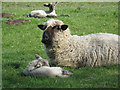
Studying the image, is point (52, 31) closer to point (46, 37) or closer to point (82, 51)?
point (46, 37)

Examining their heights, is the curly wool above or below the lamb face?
below

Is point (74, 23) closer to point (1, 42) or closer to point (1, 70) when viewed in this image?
point (1, 42)

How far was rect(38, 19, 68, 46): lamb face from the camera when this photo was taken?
8.69 metres

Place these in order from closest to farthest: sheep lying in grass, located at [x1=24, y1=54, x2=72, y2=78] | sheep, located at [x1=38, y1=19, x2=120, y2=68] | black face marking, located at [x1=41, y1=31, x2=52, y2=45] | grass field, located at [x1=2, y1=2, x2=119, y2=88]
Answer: grass field, located at [x1=2, y1=2, x2=119, y2=88] < sheep lying in grass, located at [x1=24, y1=54, x2=72, y2=78] < black face marking, located at [x1=41, y1=31, x2=52, y2=45] < sheep, located at [x1=38, y1=19, x2=120, y2=68]

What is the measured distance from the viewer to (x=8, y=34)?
53.3 ft

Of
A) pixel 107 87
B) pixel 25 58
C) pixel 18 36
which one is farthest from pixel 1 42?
pixel 107 87

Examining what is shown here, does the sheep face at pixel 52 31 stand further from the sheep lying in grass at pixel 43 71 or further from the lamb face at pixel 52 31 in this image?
the sheep lying in grass at pixel 43 71

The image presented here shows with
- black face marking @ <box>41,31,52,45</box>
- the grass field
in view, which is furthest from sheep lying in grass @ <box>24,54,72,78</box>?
black face marking @ <box>41,31,52,45</box>

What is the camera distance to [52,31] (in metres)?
8.77

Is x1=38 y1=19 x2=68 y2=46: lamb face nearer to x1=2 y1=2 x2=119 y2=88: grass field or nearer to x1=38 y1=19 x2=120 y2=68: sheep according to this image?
x1=38 y1=19 x2=120 y2=68: sheep

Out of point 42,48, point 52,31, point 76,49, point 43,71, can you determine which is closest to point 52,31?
point 52,31

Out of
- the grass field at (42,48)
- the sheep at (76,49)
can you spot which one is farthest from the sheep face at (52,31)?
the grass field at (42,48)

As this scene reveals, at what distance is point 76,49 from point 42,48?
13.2 ft

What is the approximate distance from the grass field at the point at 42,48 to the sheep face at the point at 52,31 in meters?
1.26
